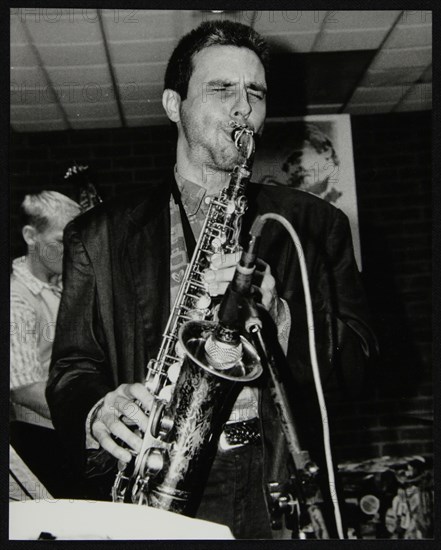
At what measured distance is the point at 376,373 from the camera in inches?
103

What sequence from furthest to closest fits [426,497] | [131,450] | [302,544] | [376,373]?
1. [376,373]
2. [426,497]
3. [302,544]
4. [131,450]

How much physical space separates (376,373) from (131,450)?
1.32 meters

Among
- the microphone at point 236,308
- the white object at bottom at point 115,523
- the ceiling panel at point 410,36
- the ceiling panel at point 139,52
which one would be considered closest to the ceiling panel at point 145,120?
the ceiling panel at point 139,52

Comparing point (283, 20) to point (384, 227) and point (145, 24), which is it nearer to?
point (145, 24)

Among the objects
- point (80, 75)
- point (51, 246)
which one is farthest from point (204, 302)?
point (80, 75)

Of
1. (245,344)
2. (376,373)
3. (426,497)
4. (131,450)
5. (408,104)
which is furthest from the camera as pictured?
(376,373)

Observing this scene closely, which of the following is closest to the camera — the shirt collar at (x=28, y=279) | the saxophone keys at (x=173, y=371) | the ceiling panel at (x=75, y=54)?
the saxophone keys at (x=173, y=371)

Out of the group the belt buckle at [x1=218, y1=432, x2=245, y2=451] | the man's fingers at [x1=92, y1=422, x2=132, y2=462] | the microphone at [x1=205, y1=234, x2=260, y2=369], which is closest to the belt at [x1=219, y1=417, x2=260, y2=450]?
the belt buckle at [x1=218, y1=432, x2=245, y2=451]

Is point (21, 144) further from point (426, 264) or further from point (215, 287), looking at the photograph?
point (426, 264)

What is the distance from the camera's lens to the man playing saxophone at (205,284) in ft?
5.48

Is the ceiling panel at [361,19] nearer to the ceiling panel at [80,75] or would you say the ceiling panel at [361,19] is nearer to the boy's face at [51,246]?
the ceiling panel at [80,75]

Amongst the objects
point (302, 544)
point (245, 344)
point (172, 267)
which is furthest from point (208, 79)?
point (302, 544)

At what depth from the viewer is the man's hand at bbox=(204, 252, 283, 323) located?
1.49 m

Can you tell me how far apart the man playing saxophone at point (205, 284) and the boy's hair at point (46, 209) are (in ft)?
0.82
